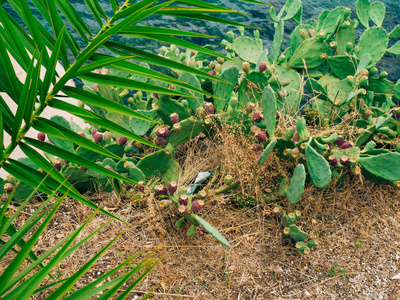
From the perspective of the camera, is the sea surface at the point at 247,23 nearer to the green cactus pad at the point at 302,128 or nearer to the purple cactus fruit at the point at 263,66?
the purple cactus fruit at the point at 263,66

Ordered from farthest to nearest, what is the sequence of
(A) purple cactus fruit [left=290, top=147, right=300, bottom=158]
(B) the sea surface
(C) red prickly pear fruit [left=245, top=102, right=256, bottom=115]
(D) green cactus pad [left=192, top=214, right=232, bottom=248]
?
(B) the sea surface
(C) red prickly pear fruit [left=245, top=102, right=256, bottom=115]
(A) purple cactus fruit [left=290, top=147, right=300, bottom=158]
(D) green cactus pad [left=192, top=214, right=232, bottom=248]

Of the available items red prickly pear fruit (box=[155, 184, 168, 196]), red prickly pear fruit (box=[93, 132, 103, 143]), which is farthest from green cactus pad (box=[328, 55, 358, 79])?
red prickly pear fruit (box=[93, 132, 103, 143])

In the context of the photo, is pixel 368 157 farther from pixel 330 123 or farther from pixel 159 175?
pixel 159 175

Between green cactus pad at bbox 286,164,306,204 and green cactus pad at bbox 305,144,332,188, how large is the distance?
0.08 m

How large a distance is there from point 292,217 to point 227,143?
51 cm

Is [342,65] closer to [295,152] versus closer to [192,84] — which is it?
[295,152]

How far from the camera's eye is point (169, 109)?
1.83 meters

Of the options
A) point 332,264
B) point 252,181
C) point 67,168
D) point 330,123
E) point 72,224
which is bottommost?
point 332,264

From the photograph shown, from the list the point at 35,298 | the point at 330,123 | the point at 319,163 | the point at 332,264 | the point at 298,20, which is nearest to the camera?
the point at 35,298

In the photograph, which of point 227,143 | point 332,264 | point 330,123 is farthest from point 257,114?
point 332,264

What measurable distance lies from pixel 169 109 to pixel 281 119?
2.08 ft

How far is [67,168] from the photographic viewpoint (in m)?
1.66

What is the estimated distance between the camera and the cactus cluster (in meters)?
1.63

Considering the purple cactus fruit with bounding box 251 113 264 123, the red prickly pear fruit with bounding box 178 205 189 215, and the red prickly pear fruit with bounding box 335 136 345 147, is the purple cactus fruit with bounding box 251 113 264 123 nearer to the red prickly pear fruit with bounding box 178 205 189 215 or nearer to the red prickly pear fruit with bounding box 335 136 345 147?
the red prickly pear fruit with bounding box 335 136 345 147
